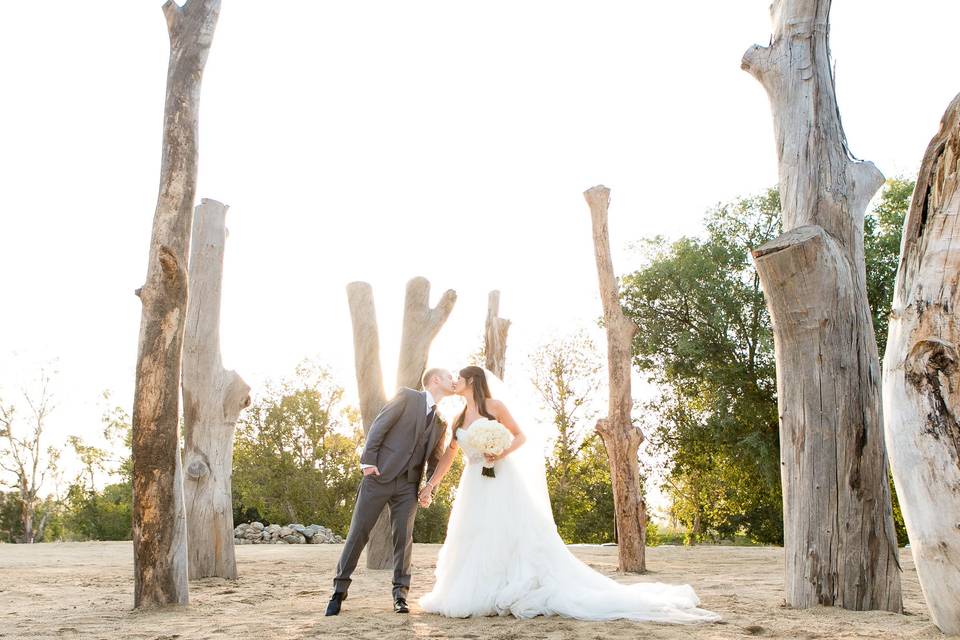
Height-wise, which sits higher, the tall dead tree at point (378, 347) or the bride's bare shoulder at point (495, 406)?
the tall dead tree at point (378, 347)

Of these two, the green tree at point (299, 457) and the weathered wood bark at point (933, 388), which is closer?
the weathered wood bark at point (933, 388)

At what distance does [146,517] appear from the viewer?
255 inches

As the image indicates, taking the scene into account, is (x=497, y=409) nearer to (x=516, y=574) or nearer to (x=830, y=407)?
(x=516, y=574)

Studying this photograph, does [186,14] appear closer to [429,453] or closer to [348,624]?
[429,453]

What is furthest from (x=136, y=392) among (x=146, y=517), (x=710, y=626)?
(x=710, y=626)

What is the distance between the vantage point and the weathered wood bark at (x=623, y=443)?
1009cm

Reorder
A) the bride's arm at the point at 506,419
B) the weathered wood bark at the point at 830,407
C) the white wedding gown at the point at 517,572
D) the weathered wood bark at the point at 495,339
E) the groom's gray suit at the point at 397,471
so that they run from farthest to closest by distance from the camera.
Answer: the weathered wood bark at the point at 495,339, the bride's arm at the point at 506,419, the groom's gray suit at the point at 397,471, the white wedding gown at the point at 517,572, the weathered wood bark at the point at 830,407

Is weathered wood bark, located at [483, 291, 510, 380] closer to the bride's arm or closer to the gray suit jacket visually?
the bride's arm

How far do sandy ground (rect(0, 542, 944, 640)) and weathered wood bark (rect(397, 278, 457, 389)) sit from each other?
7.44ft

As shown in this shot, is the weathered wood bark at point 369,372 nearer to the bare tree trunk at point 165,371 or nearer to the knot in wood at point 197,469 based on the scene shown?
the knot in wood at point 197,469

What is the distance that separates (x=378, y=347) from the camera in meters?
9.98

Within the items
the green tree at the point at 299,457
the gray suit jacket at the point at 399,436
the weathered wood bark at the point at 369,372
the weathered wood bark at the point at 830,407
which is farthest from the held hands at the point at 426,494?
the green tree at the point at 299,457

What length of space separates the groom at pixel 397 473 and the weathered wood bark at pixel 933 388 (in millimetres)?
3484

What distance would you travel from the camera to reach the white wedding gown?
5.66m
